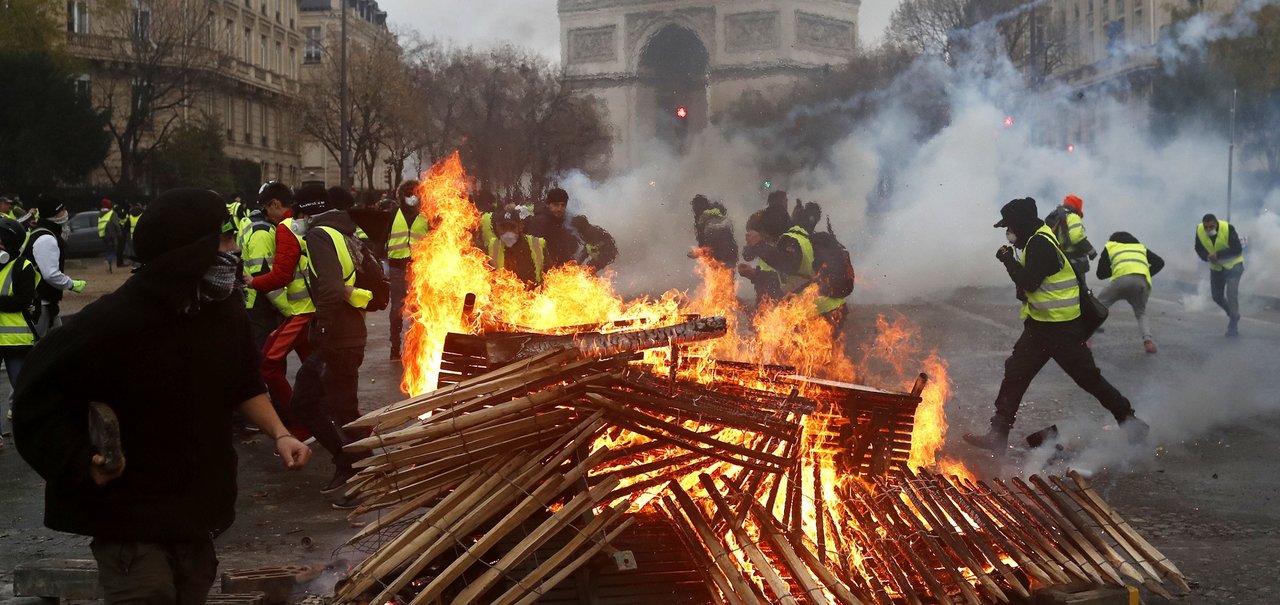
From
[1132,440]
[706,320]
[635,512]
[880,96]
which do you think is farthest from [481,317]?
[880,96]

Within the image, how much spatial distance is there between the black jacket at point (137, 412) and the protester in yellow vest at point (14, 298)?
5884 millimetres

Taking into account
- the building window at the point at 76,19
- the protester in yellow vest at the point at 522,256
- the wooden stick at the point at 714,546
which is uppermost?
the building window at the point at 76,19

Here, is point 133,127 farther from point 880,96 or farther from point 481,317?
point 481,317

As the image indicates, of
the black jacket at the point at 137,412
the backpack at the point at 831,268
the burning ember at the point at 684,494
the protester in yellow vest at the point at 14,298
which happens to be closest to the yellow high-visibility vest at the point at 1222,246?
the backpack at the point at 831,268

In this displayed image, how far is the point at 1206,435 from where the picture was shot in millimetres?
8461

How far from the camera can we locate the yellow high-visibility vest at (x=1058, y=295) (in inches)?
313

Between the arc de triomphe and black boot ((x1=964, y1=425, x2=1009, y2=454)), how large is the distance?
54.3 metres

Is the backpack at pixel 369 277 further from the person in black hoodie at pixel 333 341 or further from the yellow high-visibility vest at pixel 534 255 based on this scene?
the yellow high-visibility vest at pixel 534 255

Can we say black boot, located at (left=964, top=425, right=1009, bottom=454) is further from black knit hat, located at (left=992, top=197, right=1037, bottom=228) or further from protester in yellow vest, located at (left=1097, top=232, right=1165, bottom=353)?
protester in yellow vest, located at (left=1097, top=232, right=1165, bottom=353)

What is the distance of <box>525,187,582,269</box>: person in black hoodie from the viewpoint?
10445 millimetres

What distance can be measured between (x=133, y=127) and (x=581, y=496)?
4466 centimetres

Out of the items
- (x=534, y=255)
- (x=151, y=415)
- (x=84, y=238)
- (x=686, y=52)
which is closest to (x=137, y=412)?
(x=151, y=415)

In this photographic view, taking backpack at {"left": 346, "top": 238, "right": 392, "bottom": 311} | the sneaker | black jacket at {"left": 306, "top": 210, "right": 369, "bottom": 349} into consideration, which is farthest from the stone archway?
the sneaker

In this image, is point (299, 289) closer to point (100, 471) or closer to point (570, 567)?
point (570, 567)
